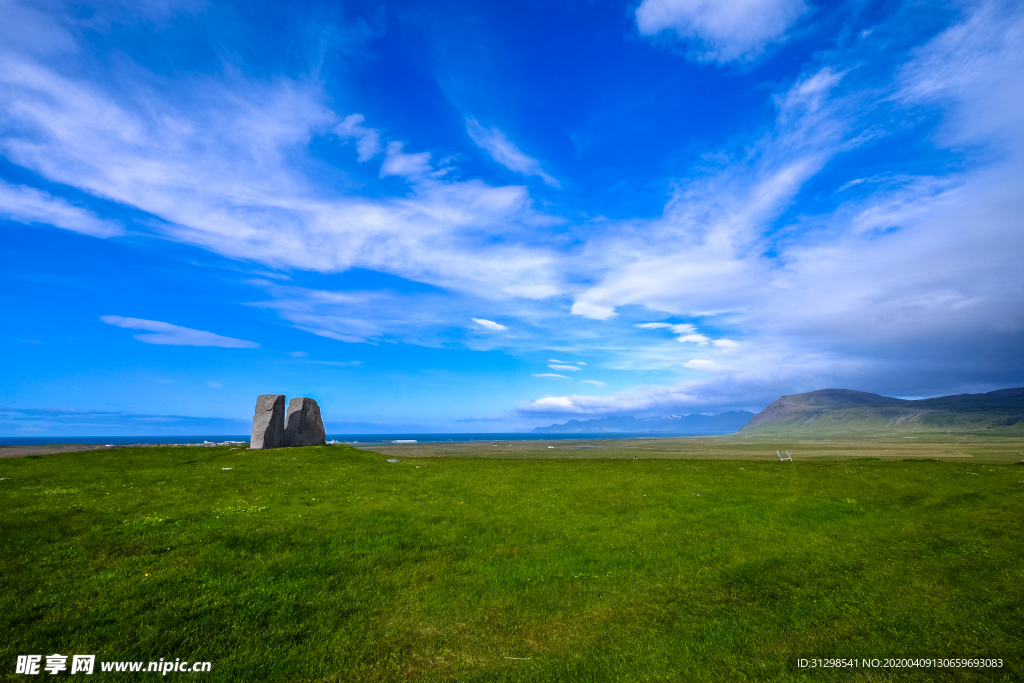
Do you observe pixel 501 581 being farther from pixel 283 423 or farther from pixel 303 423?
pixel 303 423

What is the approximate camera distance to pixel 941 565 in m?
14.0

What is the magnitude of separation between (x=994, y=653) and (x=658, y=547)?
8.25 metres

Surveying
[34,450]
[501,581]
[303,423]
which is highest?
[303,423]

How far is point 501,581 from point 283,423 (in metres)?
43.9

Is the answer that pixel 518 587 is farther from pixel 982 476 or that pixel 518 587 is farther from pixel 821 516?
pixel 982 476

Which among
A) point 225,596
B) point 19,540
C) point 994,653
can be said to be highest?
point 19,540

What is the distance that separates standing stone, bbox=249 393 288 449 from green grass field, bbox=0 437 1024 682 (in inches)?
879

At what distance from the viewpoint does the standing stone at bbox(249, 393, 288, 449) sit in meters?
45.9

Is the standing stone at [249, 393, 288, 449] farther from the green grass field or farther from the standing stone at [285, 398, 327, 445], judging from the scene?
the green grass field

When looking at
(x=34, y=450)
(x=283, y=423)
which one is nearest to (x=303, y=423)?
(x=283, y=423)

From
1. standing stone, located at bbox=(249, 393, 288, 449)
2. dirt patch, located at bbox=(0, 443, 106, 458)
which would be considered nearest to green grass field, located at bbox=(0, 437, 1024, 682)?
standing stone, located at bbox=(249, 393, 288, 449)

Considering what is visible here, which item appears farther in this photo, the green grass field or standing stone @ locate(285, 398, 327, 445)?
standing stone @ locate(285, 398, 327, 445)

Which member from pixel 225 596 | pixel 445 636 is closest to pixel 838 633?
pixel 445 636

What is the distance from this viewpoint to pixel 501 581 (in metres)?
12.7
